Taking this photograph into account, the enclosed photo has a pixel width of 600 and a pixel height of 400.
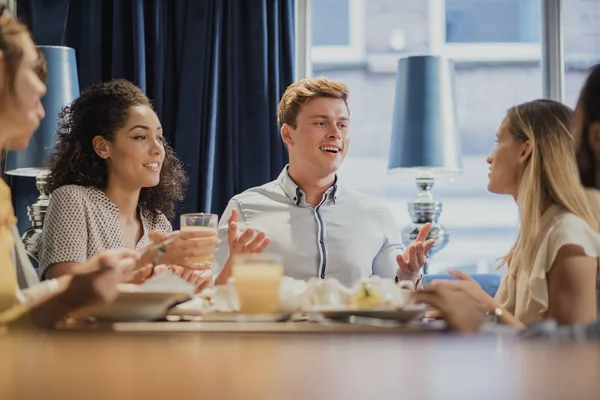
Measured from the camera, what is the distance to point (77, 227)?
9.15 feet

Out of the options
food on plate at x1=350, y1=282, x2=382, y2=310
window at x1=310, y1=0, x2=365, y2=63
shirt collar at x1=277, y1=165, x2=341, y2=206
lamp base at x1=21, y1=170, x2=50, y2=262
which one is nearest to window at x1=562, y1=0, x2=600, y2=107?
window at x1=310, y1=0, x2=365, y2=63

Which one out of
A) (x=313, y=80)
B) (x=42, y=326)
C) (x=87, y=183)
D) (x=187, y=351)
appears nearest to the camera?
(x=187, y=351)

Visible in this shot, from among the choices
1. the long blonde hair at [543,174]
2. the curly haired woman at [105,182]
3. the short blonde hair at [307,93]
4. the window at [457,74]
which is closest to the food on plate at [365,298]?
the long blonde hair at [543,174]

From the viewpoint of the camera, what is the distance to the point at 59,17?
4.53 meters

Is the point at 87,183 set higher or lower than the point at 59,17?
lower

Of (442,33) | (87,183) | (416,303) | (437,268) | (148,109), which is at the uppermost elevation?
(442,33)

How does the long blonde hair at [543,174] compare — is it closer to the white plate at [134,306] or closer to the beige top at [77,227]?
the white plate at [134,306]

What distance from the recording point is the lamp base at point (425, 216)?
4051mm

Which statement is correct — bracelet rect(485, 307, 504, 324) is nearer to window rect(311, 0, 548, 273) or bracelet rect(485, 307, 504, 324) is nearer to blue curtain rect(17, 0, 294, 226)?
blue curtain rect(17, 0, 294, 226)

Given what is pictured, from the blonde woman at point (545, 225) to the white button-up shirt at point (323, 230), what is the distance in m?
0.94

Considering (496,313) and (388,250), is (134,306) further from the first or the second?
(388,250)

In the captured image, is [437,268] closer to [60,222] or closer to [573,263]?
[60,222]

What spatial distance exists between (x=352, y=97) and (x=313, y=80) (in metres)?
1.35

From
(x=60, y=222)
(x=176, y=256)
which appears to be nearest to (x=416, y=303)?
(x=176, y=256)
